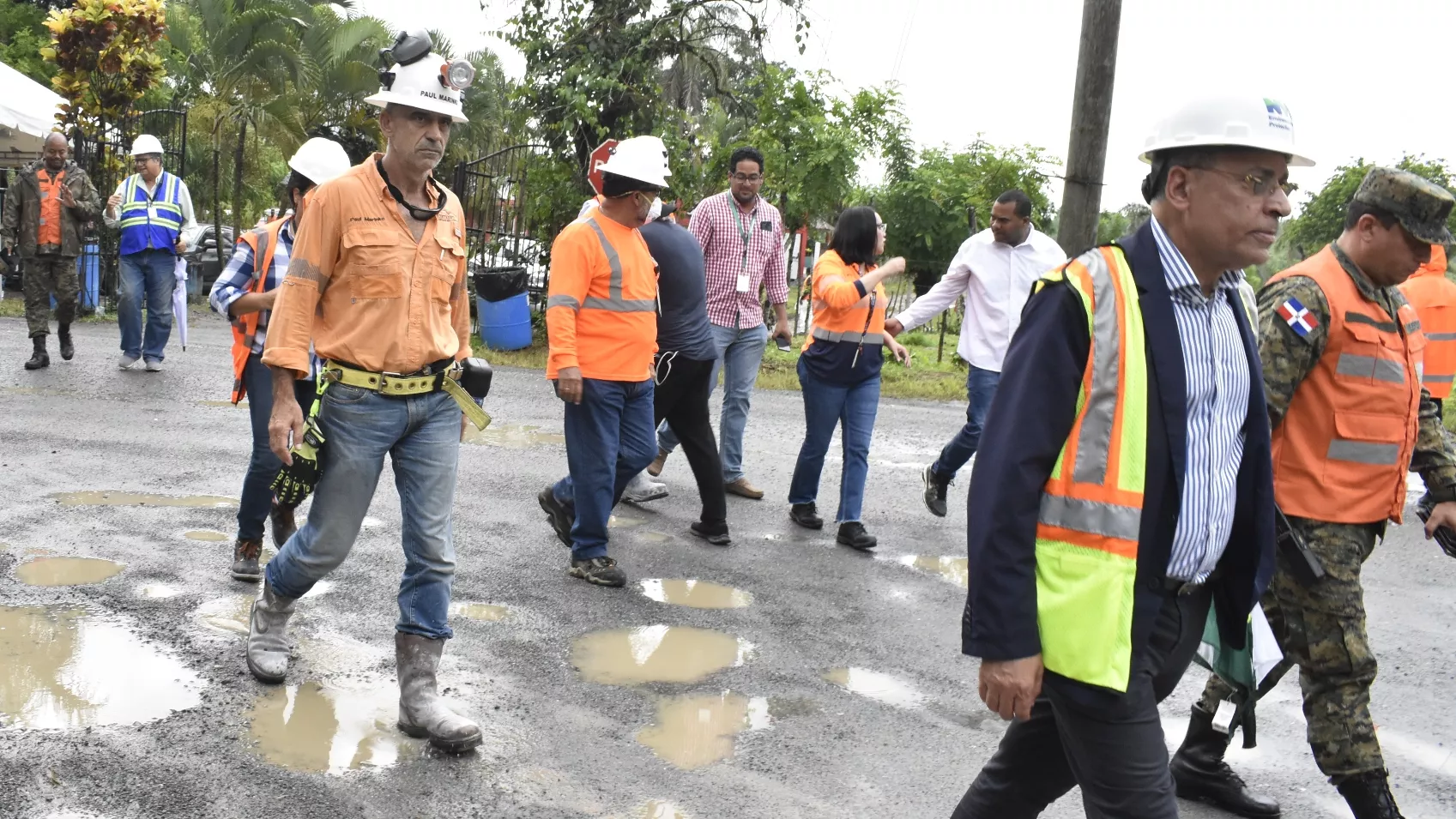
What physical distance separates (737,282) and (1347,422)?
4.73m

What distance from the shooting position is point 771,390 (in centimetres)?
1335

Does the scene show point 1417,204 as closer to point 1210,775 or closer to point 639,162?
point 1210,775

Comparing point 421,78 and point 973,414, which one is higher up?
point 421,78

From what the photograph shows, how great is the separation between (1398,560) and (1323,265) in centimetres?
444

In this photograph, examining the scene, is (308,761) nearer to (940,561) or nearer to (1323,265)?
(1323,265)

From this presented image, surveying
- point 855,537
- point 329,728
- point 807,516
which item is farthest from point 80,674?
point 807,516

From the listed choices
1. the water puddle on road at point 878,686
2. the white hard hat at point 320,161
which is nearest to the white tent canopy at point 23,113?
the white hard hat at point 320,161

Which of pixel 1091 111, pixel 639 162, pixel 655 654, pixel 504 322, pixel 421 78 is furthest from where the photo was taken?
pixel 504 322

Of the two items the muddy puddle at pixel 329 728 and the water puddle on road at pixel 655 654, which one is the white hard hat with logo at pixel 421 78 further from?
the water puddle on road at pixel 655 654

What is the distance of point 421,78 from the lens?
4.14m

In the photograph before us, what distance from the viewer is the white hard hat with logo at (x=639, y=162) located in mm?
5992

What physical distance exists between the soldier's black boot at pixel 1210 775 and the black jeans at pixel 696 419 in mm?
3052

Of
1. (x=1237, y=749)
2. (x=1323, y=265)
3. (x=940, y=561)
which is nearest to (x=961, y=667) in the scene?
(x=1237, y=749)

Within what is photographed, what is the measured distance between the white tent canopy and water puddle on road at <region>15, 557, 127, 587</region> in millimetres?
13842
